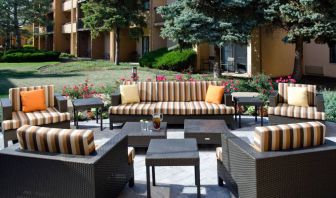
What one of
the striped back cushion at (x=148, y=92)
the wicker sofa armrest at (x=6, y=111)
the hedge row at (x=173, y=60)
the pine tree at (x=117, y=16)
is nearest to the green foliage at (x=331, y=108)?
the striped back cushion at (x=148, y=92)

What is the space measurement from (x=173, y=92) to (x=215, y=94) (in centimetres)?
117

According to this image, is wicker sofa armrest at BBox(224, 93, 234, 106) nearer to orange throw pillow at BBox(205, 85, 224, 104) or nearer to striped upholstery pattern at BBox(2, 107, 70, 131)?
orange throw pillow at BBox(205, 85, 224, 104)

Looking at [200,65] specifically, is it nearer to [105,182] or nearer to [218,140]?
[218,140]

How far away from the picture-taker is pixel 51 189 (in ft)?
14.4

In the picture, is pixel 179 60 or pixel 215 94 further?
pixel 179 60

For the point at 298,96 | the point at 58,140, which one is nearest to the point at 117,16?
the point at 298,96

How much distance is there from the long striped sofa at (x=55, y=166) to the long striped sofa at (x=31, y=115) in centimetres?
320

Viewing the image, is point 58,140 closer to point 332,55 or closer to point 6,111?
point 6,111

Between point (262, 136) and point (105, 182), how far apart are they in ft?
6.38

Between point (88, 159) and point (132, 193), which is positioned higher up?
→ point (88, 159)

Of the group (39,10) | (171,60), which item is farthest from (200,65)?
(39,10)

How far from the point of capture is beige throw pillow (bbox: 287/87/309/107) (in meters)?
9.22

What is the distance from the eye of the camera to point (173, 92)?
10.2m

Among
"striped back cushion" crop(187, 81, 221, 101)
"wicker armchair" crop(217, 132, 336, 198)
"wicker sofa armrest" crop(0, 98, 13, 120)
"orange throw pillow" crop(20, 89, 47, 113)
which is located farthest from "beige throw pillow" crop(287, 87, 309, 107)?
"wicker sofa armrest" crop(0, 98, 13, 120)
